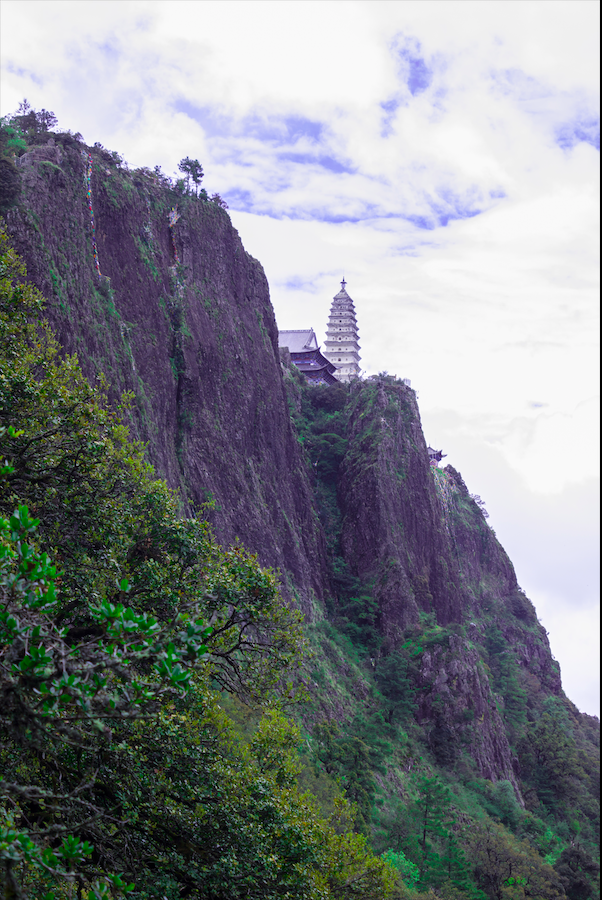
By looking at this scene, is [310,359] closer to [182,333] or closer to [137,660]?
[182,333]

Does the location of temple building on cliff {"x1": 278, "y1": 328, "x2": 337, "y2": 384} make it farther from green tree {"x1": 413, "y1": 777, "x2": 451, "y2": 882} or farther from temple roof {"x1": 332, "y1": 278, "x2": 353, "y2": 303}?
green tree {"x1": 413, "y1": 777, "x2": 451, "y2": 882}

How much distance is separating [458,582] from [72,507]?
66508mm

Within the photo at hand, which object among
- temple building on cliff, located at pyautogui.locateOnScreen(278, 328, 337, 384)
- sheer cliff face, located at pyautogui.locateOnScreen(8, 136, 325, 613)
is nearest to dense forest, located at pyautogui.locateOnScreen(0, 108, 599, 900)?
sheer cliff face, located at pyautogui.locateOnScreen(8, 136, 325, 613)

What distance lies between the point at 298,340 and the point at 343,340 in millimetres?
19242

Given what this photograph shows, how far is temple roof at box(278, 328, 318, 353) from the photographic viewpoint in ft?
307

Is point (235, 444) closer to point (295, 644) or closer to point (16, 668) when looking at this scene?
point (295, 644)

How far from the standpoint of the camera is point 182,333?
47.3 m

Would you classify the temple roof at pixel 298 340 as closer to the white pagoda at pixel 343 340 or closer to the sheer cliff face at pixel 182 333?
the white pagoda at pixel 343 340

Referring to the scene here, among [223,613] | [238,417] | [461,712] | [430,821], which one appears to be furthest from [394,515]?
[223,613]

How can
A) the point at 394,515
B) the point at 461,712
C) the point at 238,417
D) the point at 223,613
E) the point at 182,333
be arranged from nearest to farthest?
the point at 223,613
the point at 182,333
the point at 238,417
the point at 461,712
the point at 394,515

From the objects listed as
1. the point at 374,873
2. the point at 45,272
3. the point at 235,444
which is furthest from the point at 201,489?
the point at 374,873

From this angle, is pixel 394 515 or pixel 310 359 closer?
pixel 394 515

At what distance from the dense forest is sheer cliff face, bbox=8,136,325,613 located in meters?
0.22

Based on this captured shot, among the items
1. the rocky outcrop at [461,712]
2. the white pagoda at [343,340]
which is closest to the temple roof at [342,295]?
the white pagoda at [343,340]
